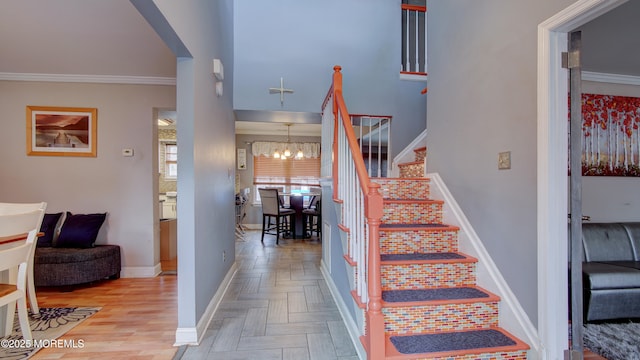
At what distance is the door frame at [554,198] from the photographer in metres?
1.42

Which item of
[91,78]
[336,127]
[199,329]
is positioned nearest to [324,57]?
[336,127]

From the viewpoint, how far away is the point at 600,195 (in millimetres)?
2936

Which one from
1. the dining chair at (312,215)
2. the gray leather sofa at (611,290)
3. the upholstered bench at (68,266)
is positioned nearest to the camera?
the gray leather sofa at (611,290)

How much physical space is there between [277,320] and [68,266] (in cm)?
239

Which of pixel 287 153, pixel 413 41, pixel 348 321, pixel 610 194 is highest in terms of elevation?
pixel 413 41

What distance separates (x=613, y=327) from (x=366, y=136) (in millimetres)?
4198

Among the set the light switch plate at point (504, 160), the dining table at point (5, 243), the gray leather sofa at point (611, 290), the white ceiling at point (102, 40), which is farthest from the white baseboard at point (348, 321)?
the white ceiling at point (102, 40)

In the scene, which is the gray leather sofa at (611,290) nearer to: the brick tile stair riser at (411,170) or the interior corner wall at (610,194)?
the interior corner wall at (610,194)

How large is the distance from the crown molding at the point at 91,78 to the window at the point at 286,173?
12.4 feet

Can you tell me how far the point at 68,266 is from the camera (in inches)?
110

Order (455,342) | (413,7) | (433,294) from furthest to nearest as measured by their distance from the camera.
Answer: (413,7)
(433,294)
(455,342)

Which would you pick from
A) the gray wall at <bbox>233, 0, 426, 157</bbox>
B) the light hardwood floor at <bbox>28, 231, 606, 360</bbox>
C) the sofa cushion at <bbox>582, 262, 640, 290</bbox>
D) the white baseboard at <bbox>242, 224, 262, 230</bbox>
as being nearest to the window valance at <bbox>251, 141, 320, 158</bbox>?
the white baseboard at <bbox>242, 224, 262, 230</bbox>

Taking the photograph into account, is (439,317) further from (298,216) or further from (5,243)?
(298,216)

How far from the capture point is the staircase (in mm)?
1494
